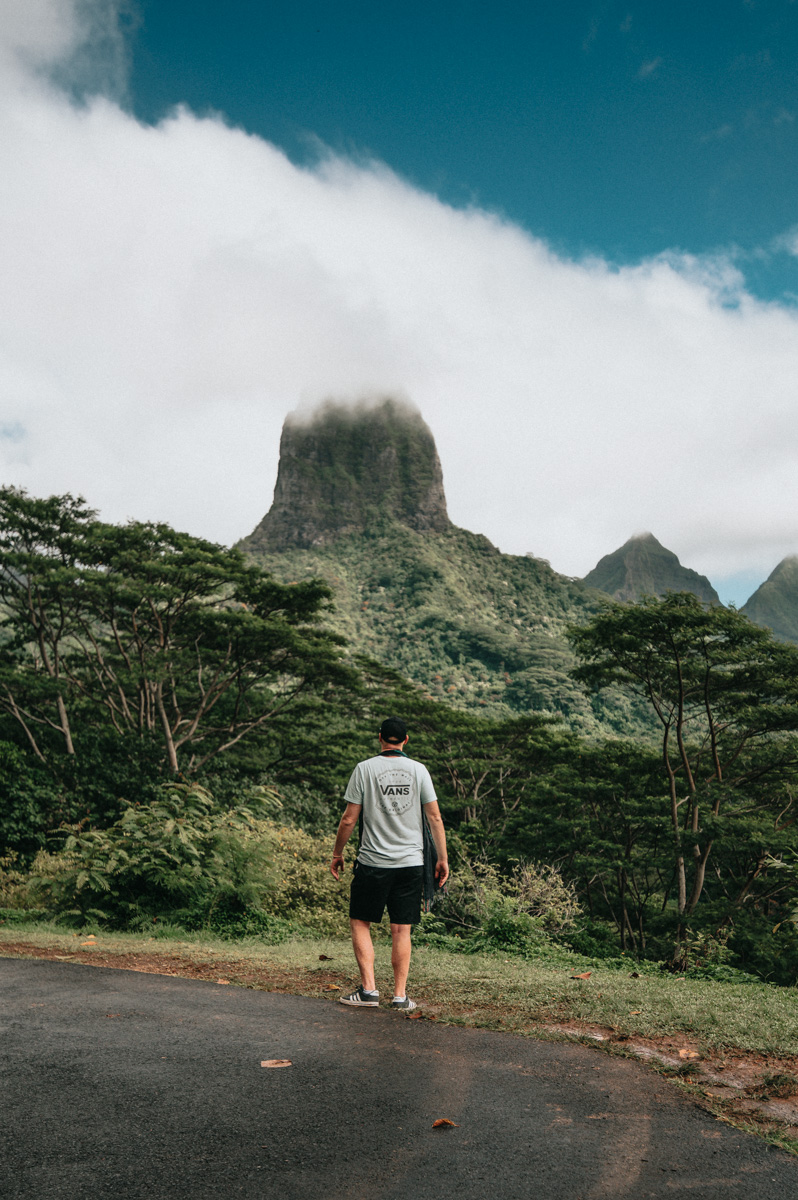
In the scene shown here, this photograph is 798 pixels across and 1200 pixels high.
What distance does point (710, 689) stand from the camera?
19.1 m

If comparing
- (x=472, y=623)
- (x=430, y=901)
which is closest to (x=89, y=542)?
(x=430, y=901)

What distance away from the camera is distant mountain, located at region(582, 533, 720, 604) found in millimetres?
134625

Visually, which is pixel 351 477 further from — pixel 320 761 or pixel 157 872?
pixel 157 872

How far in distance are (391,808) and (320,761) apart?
22.1m

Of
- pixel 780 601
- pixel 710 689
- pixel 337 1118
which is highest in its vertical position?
pixel 780 601

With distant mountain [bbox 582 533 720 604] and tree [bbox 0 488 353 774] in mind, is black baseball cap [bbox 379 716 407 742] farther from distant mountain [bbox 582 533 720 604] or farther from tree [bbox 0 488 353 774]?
distant mountain [bbox 582 533 720 604]

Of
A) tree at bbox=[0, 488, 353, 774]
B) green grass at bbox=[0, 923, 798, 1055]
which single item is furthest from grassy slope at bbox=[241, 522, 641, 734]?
green grass at bbox=[0, 923, 798, 1055]

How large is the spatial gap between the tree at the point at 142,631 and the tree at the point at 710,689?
329 inches

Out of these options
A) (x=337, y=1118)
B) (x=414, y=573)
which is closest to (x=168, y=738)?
(x=337, y=1118)

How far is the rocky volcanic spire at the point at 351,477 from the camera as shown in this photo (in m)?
96.4

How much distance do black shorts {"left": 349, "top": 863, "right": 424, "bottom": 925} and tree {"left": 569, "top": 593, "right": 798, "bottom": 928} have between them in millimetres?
13562

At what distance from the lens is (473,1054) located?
12.5 ft

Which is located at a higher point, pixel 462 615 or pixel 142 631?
pixel 462 615

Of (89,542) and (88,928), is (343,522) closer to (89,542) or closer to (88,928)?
(89,542)
